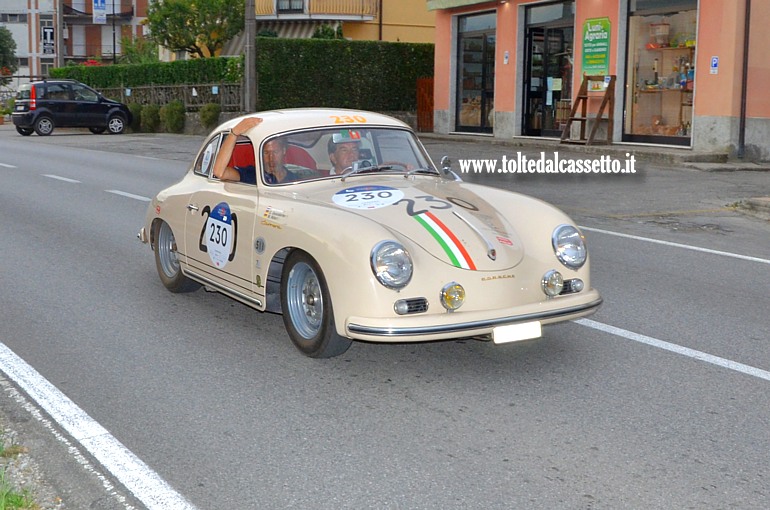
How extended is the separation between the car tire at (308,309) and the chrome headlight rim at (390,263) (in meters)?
0.39

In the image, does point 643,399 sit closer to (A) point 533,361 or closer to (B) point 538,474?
(A) point 533,361

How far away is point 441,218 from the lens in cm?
585

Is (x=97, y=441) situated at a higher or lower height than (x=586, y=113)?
lower

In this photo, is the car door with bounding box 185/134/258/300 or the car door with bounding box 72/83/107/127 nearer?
the car door with bounding box 185/134/258/300

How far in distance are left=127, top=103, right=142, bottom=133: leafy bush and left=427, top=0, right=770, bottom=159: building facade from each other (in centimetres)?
1185

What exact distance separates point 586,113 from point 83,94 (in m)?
18.6

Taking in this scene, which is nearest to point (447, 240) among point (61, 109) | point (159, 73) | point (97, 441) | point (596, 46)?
point (97, 441)

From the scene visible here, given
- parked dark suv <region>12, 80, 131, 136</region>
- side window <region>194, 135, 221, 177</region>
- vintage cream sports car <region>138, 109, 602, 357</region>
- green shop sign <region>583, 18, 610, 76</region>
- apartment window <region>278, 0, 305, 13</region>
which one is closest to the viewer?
vintage cream sports car <region>138, 109, 602, 357</region>

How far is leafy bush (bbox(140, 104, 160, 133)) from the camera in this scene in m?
35.4

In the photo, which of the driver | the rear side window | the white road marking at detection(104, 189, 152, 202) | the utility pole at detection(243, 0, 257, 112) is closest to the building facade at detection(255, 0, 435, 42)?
the rear side window

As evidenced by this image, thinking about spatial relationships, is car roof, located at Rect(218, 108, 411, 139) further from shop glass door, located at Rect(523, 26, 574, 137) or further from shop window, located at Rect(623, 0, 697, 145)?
shop glass door, located at Rect(523, 26, 574, 137)

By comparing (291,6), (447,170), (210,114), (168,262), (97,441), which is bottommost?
(97,441)

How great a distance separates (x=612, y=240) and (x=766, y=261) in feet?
5.68

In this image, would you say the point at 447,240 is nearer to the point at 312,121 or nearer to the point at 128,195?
the point at 312,121
